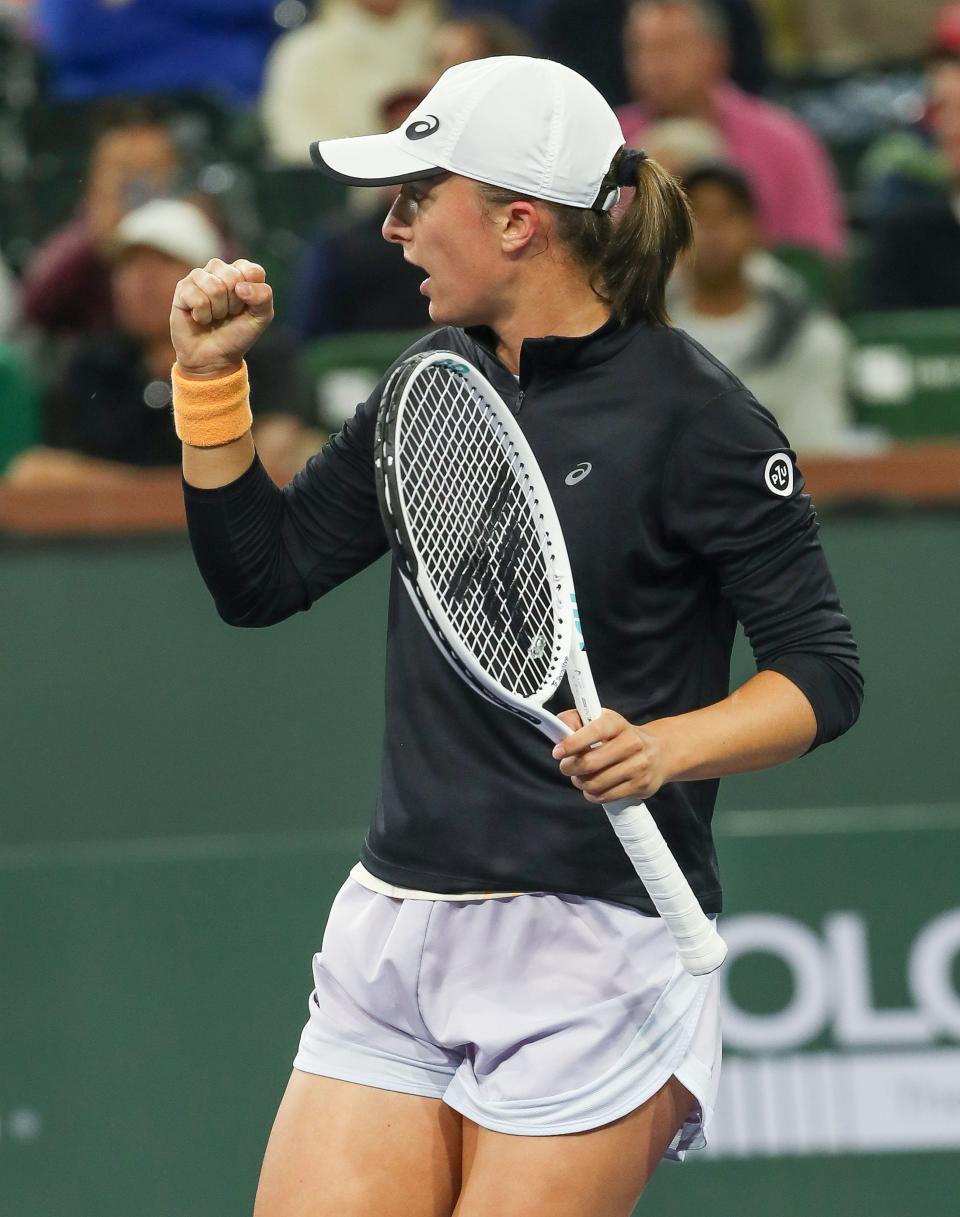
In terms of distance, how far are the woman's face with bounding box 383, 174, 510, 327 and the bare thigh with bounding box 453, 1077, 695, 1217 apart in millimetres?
892

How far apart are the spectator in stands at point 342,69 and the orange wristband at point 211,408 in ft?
12.4

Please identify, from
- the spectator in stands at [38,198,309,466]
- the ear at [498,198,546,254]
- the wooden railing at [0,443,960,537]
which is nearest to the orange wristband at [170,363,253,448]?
the ear at [498,198,546,254]

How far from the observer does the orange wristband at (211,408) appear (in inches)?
88.4

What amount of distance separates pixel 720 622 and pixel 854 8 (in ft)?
16.3

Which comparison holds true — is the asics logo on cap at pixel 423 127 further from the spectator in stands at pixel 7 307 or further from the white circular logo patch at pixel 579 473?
the spectator in stands at pixel 7 307

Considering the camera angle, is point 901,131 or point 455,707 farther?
point 901,131

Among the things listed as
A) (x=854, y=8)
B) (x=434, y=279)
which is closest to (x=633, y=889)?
(x=434, y=279)

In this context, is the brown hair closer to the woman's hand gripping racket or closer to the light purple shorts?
the woman's hand gripping racket

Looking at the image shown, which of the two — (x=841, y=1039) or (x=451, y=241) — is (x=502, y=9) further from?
(x=451, y=241)

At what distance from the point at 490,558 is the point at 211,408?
0.37 metres

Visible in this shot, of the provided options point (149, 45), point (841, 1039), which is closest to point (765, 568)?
point (841, 1039)

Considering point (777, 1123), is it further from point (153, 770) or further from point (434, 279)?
point (434, 279)

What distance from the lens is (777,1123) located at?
12.1ft

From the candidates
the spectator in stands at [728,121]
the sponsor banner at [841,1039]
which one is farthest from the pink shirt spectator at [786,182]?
the sponsor banner at [841,1039]
